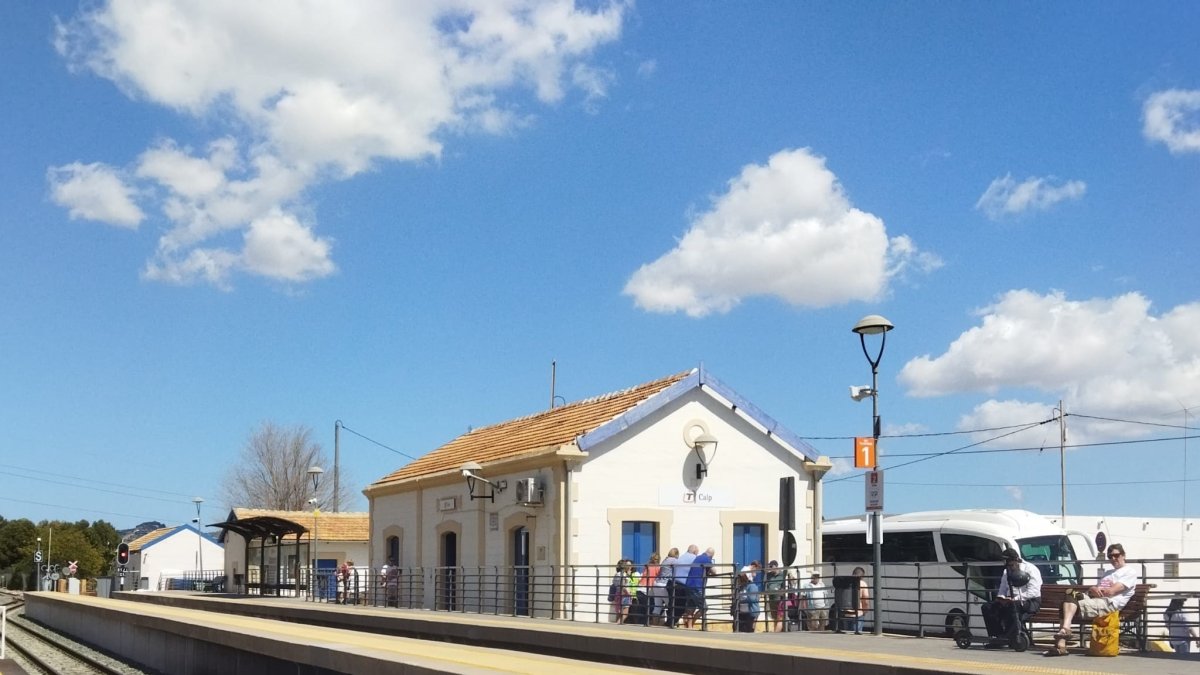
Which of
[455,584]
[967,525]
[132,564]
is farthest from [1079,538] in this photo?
[132,564]

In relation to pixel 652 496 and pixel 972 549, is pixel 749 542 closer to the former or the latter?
pixel 652 496

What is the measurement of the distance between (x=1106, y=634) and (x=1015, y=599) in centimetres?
190

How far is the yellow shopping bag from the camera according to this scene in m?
14.2

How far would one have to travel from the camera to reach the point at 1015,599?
16.0 metres

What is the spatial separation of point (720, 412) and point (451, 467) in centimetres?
747

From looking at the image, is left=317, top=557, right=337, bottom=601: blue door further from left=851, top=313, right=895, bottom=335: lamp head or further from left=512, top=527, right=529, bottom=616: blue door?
left=851, top=313, right=895, bottom=335: lamp head

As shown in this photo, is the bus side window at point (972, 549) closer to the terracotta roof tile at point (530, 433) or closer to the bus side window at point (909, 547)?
the bus side window at point (909, 547)

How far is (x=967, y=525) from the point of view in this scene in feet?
90.6

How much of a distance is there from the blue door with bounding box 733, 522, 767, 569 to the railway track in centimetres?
1206

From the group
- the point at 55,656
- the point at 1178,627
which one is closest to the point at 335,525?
the point at 55,656

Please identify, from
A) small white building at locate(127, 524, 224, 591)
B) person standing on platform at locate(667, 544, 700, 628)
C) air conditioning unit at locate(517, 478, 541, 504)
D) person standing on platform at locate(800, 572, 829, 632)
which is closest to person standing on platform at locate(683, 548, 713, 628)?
person standing on platform at locate(667, 544, 700, 628)

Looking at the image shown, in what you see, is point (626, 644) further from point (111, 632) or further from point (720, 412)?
point (111, 632)

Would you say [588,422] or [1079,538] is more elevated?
[588,422]

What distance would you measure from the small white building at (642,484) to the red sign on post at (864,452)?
7.21 meters
